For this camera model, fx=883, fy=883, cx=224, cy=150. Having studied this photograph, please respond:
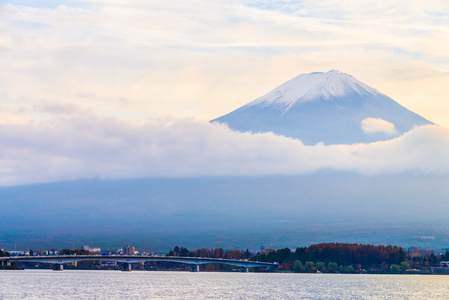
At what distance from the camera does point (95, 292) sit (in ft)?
443

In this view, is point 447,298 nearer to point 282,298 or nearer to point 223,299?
point 282,298

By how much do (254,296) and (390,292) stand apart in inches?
1273

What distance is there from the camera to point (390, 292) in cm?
15250

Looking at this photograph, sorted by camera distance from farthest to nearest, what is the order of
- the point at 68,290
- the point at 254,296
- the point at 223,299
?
the point at 68,290 < the point at 254,296 < the point at 223,299

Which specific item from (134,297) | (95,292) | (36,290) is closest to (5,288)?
(36,290)

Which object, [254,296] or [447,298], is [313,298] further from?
[447,298]

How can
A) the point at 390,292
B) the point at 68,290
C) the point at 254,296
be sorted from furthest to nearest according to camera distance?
1. the point at 390,292
2. the point at 68,290
3. the point at 254,296

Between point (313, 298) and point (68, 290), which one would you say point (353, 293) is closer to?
point (313, 298)

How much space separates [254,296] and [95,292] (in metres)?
24.4

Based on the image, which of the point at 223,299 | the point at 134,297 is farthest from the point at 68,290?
the point at 223,299

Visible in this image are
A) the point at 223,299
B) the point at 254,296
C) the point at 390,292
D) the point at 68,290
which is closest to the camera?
the point at 223,299

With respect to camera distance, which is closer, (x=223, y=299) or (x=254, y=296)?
(x=223, y=299)

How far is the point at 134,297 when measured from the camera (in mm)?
122750

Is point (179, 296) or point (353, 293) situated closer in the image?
point (179, 296)
